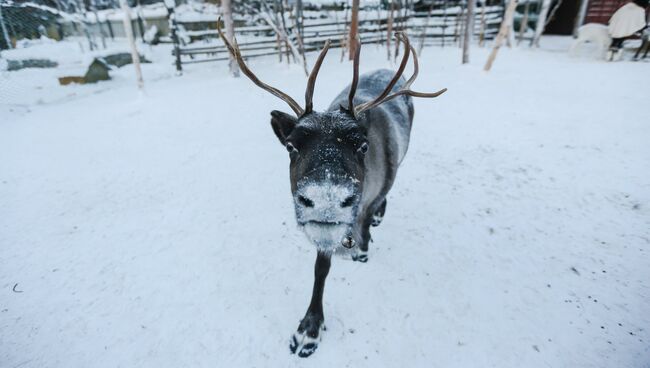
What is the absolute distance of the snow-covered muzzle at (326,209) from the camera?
173 centimetres

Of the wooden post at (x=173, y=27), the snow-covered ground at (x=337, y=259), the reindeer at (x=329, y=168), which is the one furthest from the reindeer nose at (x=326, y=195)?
the wooden post at (x=173, y=27)

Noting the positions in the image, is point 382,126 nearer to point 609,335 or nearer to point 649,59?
point 609,335

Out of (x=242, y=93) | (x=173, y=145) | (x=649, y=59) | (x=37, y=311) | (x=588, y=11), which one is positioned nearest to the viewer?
(x=37, y=311)

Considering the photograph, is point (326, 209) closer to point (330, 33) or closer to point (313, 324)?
point (313, 324)

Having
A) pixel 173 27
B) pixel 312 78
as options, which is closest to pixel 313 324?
pixel 312 78

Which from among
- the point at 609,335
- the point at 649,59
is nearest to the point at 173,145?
the point at 609,335

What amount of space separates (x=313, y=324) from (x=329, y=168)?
4.12 ft

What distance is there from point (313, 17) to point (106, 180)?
607 inches

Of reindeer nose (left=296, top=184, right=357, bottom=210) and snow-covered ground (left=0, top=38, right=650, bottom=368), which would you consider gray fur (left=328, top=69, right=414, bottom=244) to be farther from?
reindeer nose (left=296, top=184, right=357, bottom=210)

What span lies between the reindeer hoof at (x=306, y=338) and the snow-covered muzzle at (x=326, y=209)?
752mm

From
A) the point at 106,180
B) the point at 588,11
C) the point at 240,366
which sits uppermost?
the point at 588,11

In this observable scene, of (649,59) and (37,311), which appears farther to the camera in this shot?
(649,59)

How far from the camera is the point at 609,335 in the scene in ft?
7.14

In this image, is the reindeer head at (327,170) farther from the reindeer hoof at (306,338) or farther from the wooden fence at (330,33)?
the wooden fence at (330,33)
